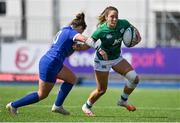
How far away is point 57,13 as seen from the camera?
2988cm

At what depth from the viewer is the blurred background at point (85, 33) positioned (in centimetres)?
2450

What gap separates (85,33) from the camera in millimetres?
27250

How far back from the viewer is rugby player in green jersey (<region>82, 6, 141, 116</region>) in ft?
40.7

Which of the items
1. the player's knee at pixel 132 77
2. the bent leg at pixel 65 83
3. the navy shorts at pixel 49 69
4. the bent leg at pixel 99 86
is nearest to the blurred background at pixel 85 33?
the bent leg at pixel 99 86

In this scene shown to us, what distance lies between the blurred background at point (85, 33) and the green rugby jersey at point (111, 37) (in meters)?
11.8

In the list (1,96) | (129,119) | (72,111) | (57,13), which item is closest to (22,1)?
(57,13)

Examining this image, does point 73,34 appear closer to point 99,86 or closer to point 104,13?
point 104,13

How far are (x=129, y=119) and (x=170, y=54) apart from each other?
516 inches

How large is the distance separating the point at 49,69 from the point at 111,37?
1237 mm

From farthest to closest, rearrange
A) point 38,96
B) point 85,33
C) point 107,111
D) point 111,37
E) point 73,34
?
point 85,33, point 107,111, point 111,37, point 38,96, point 73,34

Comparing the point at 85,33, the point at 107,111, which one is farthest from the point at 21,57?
the point at 107,111

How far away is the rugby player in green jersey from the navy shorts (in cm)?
76

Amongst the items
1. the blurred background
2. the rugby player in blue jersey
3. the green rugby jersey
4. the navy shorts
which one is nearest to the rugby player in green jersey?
the green rugby jersey

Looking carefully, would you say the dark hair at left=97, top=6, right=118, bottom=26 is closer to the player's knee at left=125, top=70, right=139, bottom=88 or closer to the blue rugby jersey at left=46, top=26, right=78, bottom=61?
the blue rugby jersey at left=46, top=26, right=78, bottom=61
